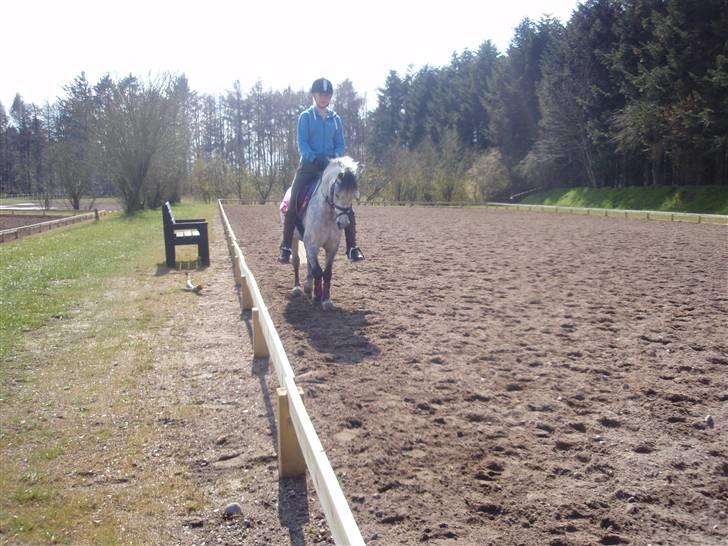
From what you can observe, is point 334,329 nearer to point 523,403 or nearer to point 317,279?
point 317,279

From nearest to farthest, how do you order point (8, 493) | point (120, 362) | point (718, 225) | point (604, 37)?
point (8, 493)
point (120, 362)
point (718, 225)
point (604, 37)

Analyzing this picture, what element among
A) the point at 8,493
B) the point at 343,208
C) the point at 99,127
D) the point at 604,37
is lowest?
the point at 8,493

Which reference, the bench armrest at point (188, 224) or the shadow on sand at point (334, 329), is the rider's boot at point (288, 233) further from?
the bench armrest at point (188, 224)

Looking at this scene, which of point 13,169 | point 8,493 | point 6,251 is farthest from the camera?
point 13,169

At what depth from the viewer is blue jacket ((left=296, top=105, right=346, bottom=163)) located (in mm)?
8000

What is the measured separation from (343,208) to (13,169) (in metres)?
75.4

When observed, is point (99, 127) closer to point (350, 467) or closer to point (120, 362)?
point (120, 362)

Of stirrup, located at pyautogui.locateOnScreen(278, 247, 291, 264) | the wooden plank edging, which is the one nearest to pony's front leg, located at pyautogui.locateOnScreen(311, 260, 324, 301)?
stirrup, located at pyautogui.locateOnScreen(278, 247, 291, 264)

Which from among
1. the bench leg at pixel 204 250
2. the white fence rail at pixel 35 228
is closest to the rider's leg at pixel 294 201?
the bench leg at pixel 204 250

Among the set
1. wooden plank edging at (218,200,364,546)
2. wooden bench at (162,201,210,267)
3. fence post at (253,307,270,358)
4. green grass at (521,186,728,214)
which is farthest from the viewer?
green grass at (521,186,728,214)

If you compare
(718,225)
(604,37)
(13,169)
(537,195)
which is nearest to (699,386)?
(718,225)

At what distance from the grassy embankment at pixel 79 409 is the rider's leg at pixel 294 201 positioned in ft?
5.88

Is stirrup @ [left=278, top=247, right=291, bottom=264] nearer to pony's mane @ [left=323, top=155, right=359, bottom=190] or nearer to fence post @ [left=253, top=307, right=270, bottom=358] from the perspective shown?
pony's mane @ [left=323, top=155, right=359, bottom=190]

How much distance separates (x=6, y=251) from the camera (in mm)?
15562
